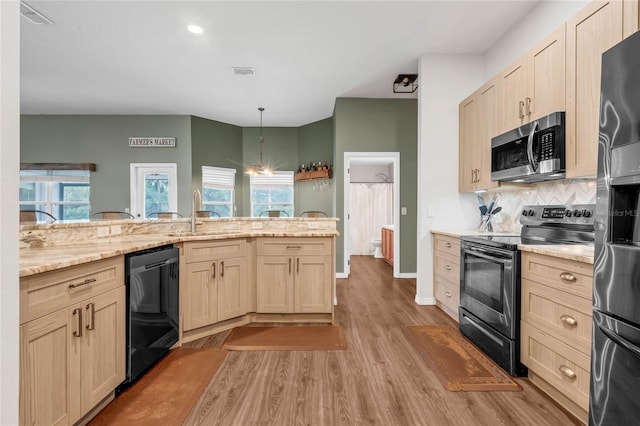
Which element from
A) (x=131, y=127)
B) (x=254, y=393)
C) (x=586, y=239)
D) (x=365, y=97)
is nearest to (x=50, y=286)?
(x=254, y=393)

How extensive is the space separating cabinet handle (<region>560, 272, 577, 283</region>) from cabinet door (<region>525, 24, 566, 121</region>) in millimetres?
1216

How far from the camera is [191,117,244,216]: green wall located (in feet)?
19.5

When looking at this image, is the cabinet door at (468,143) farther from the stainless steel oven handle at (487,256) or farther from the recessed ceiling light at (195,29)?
the recessed ceiling light at (195,29)

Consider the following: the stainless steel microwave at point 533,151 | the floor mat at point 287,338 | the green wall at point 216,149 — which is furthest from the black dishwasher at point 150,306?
the green wall at point 216,149

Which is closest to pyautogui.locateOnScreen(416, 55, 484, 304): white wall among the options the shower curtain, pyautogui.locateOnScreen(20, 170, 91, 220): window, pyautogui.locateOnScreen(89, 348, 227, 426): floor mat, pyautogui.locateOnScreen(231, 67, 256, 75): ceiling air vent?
pyautogui.locateOnScreen(231, 67, 256, 75): ceiling air vent

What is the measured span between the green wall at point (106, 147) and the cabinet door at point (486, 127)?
5.01 metres

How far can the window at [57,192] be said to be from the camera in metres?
5.66

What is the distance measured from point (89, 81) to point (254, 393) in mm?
4878

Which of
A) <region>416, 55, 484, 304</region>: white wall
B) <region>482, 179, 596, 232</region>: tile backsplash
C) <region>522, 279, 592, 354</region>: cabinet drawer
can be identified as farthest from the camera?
<region>416, 55, 484, 304</region>: white wall

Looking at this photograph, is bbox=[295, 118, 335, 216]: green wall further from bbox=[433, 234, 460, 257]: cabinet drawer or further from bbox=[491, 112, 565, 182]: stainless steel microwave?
bbox=[491, 112, 565, 182]: stainless steel microwave

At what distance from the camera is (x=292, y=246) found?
2.88 metres

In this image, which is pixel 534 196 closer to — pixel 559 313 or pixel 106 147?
pixel 559 313

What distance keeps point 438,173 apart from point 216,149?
4584 mm
